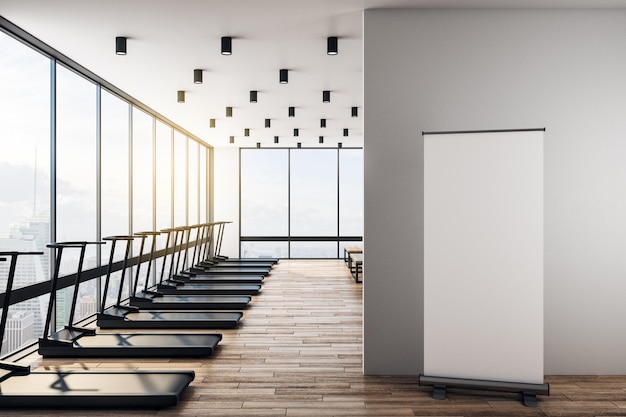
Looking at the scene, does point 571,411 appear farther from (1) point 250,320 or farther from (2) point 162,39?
(2) point 162,39

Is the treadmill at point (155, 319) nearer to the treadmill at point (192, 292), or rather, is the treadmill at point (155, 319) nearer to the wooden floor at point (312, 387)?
the wooden floor at point (312, 387)

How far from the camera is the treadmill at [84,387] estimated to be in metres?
3.76

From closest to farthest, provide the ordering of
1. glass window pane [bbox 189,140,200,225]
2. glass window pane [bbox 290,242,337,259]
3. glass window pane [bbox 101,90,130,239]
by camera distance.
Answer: glass window pane [bbox 101,90,130,239]
glass window pane [bbox 189,140,200,225]
glass window pane [bbox 290,242,337,259]

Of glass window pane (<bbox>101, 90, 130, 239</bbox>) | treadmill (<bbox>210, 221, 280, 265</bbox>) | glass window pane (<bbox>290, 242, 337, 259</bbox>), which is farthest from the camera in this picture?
glass window pane (<bbox>290, 242, 337, 259</bbox>)

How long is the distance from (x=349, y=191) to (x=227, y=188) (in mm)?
3223

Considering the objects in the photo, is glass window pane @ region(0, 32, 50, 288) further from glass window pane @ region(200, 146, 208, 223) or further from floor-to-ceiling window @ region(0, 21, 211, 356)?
glass window pane @ region(200, 146, 208, 223)

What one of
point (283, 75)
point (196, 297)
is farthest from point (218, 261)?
point (283, 75)

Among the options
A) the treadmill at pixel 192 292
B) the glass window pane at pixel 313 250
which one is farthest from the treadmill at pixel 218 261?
the treadmill at pixel 192 292

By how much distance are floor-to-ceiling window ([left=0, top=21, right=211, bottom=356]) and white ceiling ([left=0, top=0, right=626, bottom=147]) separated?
0.91 ft

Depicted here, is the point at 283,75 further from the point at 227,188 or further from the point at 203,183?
the point at 227,188

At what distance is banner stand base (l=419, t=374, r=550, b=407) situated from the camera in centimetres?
387

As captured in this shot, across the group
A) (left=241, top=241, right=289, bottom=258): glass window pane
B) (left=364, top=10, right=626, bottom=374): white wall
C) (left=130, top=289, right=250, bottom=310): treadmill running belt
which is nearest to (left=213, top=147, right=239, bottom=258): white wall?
(left=241, top=241, right=289, bottom=258): glass window pane

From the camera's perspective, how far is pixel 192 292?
334 inches

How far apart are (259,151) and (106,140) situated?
24.3 feet
